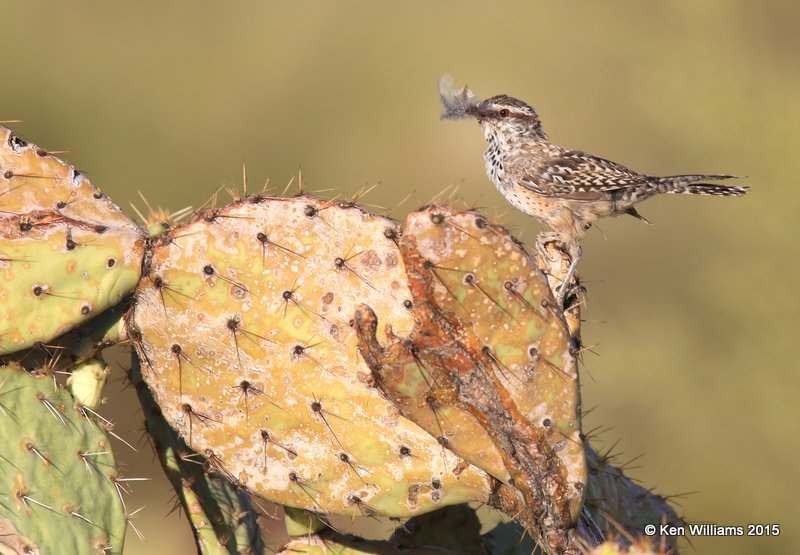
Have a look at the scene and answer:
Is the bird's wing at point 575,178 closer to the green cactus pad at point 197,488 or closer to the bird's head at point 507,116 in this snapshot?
the bird's head at point 507,116

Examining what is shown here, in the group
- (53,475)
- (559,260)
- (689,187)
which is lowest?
(53,475)

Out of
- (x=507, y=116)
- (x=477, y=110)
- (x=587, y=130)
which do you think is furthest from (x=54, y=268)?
(x=587, y=130)

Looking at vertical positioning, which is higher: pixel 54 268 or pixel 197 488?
pixel 54 268

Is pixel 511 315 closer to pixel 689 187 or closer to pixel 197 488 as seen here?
pixel 197 488

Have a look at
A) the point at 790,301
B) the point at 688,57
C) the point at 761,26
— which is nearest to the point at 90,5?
the point at 688,57

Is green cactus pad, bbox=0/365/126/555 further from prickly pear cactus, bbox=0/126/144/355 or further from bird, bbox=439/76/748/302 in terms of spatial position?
bird, bbox=439/76/748/302

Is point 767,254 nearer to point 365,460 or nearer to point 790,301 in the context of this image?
point 790,301

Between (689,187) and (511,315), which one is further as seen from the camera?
(689,187)

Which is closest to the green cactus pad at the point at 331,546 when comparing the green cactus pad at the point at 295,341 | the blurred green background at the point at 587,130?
the green cactus pad at the point at 295,341

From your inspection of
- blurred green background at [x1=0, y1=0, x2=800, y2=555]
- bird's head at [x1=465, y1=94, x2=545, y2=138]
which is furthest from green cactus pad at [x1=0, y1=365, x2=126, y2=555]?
blurred green background at [x1=0, y1=0, x2=800, y2=555]
